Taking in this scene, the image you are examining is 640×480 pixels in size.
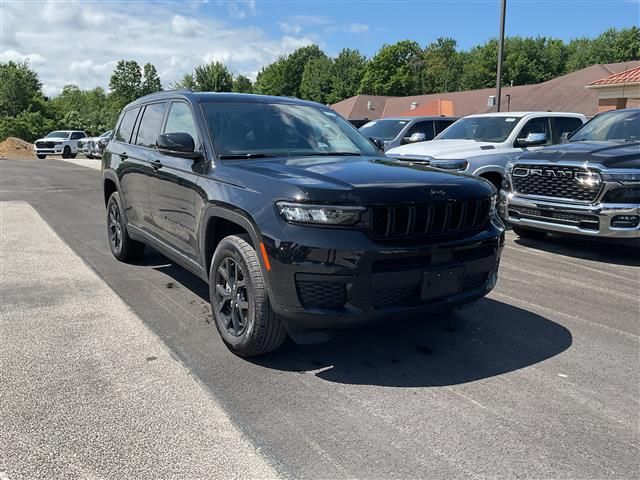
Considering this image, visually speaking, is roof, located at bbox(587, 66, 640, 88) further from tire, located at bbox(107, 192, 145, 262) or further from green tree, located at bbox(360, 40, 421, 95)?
green tree, located at bbox(360, 40, 421, 95)

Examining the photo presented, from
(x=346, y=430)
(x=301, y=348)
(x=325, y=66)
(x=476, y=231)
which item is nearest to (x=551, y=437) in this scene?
(x=346, y=430)

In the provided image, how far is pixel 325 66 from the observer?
86000mm

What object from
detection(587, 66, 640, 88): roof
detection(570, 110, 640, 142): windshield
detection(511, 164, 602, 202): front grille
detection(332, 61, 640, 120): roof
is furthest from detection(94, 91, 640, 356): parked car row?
detection(332, 61, 640, 120): roof

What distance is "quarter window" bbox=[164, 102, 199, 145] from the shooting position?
14.7 ft

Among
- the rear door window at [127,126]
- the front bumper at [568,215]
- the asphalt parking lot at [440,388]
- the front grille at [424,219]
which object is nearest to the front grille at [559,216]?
the front bumper at [568,215]

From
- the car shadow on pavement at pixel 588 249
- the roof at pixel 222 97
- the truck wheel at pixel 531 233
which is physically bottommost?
the car shadow on pavement at pixel 588 249

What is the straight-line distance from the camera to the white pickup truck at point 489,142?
881cm

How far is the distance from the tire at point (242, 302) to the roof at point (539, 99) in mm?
33368

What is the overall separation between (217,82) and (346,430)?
→ 81915 millimetres

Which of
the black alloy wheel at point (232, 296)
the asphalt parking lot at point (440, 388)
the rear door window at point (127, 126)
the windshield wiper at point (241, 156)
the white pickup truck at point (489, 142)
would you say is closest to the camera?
the asphalt parking lot at point (440, 388)

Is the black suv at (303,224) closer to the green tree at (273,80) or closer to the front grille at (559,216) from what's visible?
the front grille at (559,216)

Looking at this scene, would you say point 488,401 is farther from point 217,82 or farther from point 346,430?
point 217,82

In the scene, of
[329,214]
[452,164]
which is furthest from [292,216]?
[452,164]

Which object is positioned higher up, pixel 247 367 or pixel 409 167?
pixel 409 167
